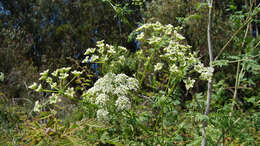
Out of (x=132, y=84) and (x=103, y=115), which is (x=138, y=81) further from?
(x=103, y=115)

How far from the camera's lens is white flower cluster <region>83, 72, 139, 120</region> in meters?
1.52

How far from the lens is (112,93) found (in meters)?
1.60

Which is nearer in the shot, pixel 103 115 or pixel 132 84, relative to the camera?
pixel 103 115

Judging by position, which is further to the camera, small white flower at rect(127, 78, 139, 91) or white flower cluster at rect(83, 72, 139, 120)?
small white flower at rect(127, 78, 139, 91)

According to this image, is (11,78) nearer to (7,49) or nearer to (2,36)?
(7,49)

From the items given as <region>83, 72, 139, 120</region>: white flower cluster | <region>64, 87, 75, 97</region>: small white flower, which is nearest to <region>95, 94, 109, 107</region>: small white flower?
<region>83, 72, 139, 120</region>: white flower cluster

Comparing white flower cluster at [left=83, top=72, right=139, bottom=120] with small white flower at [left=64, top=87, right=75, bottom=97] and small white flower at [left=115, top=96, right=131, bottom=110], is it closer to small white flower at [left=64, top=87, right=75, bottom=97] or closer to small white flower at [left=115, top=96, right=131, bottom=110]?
small white flower at [left=115, top=96, right=131, bottom=110]

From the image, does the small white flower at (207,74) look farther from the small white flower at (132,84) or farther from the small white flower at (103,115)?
the small white flower at (103,115)

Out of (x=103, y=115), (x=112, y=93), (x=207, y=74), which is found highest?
(x=207, y=74)

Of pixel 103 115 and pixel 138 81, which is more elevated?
pixel 138 81

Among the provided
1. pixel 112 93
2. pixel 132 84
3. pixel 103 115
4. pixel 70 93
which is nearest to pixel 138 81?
pixel 132 84

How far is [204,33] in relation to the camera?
7426 mm

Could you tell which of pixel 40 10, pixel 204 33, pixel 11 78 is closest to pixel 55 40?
pixel 40 10

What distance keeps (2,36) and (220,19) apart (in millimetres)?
11070
